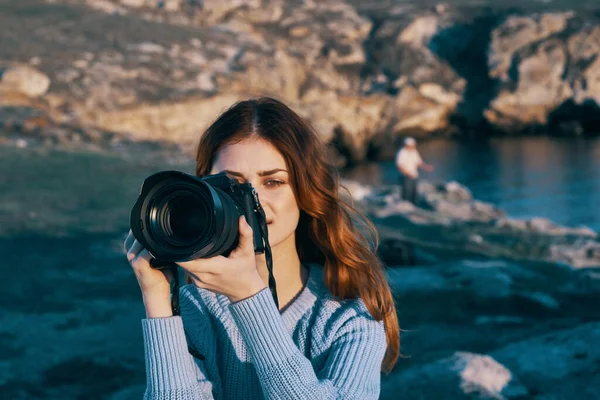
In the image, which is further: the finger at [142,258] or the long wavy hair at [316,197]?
the long wavy hair at [316,197]

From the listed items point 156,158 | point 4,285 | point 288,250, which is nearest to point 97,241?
point 4,285

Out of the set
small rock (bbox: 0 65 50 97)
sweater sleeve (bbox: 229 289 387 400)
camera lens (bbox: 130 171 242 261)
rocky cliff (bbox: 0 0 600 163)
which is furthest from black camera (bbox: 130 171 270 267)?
small rock (bbox: 0 65 50 97)

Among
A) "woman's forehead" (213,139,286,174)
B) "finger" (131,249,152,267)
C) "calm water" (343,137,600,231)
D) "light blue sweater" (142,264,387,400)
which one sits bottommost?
"calm water" (343,137,600,231)

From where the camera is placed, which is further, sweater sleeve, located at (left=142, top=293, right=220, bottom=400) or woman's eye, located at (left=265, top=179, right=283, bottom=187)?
woman's eye, located at (left=265, top=179, right=283, bottom=187)

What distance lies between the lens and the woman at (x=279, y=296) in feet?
4.70

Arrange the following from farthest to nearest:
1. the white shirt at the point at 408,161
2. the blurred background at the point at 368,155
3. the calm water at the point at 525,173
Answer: the calm water at the point at 525,173, the white shirt at the point at 408,161, the blurred background at the point at 368,155

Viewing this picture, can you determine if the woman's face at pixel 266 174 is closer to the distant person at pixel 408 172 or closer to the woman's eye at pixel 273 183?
the woman's eye at pixel 273 183

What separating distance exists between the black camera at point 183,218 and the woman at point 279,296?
0.12 ft

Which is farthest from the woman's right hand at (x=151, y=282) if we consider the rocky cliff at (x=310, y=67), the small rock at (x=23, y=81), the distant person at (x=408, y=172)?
the small rock at (x=23, y=81)

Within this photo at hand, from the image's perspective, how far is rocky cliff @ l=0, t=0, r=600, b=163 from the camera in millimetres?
18938

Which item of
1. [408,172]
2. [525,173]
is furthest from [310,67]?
[408,172]

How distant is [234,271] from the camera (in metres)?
1.42

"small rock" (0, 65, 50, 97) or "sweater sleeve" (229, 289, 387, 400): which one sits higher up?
"small rock" (0, 65, 50, 97)

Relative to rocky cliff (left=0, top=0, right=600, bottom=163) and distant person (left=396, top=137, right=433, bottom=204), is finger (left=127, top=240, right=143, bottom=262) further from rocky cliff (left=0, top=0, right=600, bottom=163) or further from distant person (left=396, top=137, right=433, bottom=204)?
rocky cliff (left=0, top=0, right=600, bottom=163)
